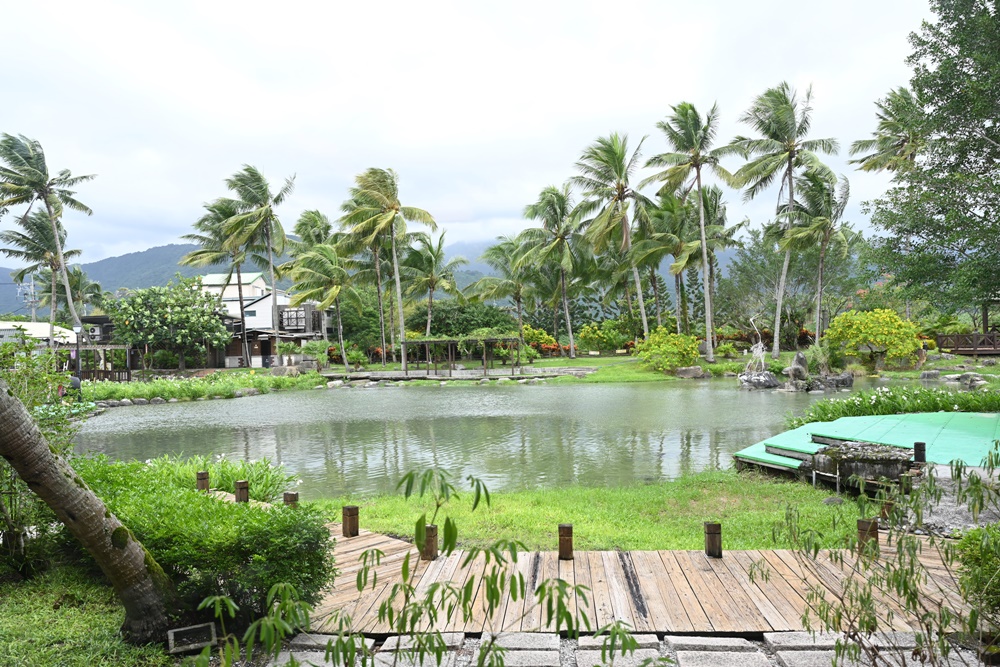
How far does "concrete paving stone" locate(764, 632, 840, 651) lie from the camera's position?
376cm

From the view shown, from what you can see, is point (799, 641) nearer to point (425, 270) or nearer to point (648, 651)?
point (648, 651)

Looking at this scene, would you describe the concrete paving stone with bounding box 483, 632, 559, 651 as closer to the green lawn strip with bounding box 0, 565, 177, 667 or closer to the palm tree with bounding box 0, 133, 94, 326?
the green lawn strip with bounding box 0, 565, 177, 667

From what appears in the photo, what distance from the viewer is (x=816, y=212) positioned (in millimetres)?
29766

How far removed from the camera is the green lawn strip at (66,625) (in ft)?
11.6

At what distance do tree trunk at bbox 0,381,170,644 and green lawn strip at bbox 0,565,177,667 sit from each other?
17cm

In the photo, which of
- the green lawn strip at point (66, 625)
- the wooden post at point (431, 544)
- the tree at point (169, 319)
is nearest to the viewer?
the green lawn strip at point (66, 625)

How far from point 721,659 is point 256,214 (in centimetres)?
3438

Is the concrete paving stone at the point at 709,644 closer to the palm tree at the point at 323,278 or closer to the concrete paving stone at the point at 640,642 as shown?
the concrete paving stone at the point at 640,642

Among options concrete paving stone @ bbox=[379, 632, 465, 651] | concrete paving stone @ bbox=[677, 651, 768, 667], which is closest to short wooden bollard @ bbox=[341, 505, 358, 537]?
concrete paving stone @ bbox=[379, 632, 465, 651]

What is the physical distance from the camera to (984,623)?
11.9 ft

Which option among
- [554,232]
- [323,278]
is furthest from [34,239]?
[554,232]

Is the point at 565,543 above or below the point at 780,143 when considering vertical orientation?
below

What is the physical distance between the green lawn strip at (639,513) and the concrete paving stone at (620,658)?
2199 millimetres

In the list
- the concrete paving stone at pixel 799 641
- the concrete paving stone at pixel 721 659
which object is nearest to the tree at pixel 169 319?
the concrete paving stone at pixel 721 659
